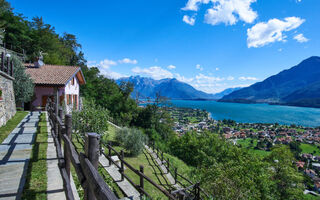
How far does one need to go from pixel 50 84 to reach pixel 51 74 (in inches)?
75.5

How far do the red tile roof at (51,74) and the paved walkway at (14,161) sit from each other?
30.7 feet

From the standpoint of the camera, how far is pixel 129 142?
14234 millimetres

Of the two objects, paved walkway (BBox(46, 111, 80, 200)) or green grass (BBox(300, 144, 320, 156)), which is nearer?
paved walkway (BBox(46, 111, 80, 200))

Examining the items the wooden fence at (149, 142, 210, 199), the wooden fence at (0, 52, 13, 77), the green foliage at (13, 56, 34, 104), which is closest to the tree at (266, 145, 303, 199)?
the wooden fence at (149, 142, 210, 199)

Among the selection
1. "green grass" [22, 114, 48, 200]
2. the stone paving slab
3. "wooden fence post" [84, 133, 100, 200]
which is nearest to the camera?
"wooden fence post" [84, 133, 100, 200]

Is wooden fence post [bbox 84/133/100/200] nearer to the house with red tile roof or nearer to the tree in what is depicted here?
the house with red tile roof

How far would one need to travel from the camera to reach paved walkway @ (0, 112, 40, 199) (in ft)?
11.1

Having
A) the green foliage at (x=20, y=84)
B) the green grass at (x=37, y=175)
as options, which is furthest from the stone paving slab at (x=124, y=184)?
the green foliage at (x=20, y=84)

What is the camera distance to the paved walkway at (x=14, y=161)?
3371 mm

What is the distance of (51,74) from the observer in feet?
55.8

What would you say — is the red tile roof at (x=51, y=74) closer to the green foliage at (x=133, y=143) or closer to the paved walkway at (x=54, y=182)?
the green foliage at (x=133, y=143)

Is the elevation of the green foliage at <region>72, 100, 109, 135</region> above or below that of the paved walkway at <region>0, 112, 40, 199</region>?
above

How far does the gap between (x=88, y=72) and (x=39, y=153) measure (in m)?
32.5

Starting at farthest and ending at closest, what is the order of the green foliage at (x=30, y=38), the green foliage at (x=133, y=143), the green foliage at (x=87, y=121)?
the green foliage at (x=30, y=38) < the green foliage at (x=133, y=143) < the green foliage at (x=87, y=121)
